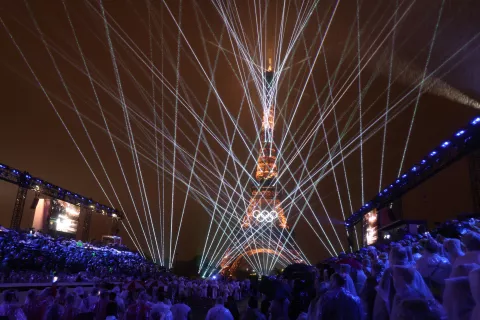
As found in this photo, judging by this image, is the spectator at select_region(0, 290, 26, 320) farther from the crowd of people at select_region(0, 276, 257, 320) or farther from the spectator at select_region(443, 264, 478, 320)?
the spectator at select_region(443, 264, 478, 320)

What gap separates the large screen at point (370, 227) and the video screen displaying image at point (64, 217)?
2783 cm

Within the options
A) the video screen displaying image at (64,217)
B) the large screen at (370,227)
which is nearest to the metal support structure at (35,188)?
the video screen displaying image at (64,217)

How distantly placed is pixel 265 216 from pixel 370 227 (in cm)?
3800

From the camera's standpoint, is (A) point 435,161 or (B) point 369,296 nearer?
(B) point 369,296

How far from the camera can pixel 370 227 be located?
3553cm

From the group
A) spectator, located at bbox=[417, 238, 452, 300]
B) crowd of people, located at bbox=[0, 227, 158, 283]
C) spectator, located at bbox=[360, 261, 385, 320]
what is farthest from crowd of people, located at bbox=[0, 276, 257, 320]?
crowd of people, located at bbox=[0, 227, 158, 283]

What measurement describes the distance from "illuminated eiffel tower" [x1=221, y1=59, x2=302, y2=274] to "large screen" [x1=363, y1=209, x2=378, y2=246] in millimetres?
32632

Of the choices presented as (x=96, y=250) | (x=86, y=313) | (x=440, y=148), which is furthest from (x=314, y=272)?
(x=96, y=250)

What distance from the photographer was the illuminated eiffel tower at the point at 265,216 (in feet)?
232

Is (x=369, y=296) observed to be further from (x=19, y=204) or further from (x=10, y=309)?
(x=19, y=204)

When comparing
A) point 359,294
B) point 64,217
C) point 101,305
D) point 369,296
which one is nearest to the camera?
point 369,296

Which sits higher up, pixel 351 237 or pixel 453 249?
pixel 351 237

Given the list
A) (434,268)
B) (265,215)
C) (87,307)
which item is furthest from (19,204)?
(265,215)

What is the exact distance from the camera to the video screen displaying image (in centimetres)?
3928
